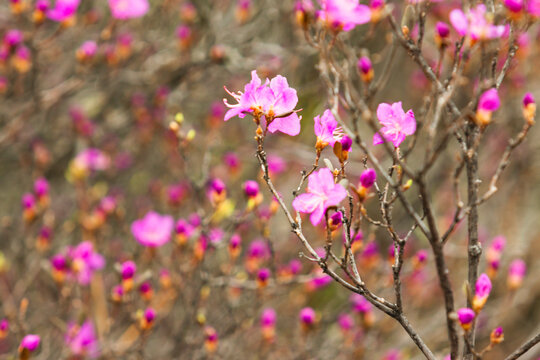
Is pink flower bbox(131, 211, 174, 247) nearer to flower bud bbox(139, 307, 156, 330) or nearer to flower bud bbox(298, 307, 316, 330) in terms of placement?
flower bud bbox(139, 307, 156, 330)

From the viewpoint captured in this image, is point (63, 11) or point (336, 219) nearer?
point (336, 219)

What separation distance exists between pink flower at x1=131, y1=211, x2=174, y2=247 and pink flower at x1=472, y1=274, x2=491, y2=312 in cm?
173

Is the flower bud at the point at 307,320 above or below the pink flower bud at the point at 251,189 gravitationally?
below

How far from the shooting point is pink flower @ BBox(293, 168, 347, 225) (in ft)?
4.55

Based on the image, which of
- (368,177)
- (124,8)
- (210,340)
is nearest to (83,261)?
(210,340)

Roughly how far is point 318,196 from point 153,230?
1.67m

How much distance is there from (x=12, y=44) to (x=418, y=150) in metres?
2.81

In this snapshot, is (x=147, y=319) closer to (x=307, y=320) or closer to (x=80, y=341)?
(x=80, y=341)

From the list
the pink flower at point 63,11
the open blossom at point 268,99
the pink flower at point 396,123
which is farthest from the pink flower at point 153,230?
the pink flower at point 396,123

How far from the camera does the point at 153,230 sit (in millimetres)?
2895

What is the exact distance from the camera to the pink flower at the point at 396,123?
1.49m

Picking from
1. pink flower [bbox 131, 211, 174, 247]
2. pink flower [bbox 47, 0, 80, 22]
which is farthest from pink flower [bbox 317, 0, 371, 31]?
pink flower [bbox 47, 0, 80, 22]

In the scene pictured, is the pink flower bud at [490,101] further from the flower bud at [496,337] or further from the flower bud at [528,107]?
the flower bud at [496,337]

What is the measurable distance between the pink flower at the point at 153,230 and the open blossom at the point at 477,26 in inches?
73.2
